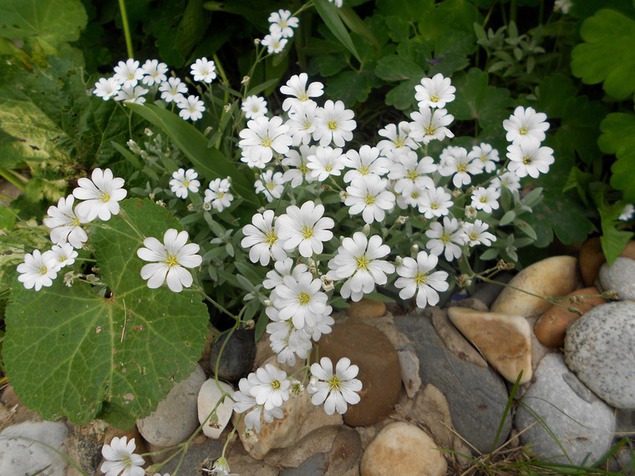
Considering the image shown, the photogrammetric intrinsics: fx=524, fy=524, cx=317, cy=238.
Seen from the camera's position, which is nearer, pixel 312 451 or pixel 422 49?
pixel 312 451

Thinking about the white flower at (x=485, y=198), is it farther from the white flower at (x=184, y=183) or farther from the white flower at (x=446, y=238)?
the white flower at (x=184, y=183)

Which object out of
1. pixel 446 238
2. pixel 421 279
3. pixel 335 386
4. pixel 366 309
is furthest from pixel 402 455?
pixel 446 238

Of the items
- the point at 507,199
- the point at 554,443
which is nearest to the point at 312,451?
the point at 554,443


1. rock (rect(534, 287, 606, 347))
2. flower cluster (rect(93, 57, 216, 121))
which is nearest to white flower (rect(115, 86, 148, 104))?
flower cluster (rect(93, 57, 216, 121))

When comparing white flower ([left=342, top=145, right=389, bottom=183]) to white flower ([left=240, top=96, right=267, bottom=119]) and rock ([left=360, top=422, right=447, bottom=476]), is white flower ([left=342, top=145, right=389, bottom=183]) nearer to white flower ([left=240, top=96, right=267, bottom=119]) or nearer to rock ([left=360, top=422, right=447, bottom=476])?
white flower ([left=240, top=96, right=267, bottom=119])

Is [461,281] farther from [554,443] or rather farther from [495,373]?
[554,443]

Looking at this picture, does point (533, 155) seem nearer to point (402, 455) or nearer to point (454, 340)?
point (454, 340)
